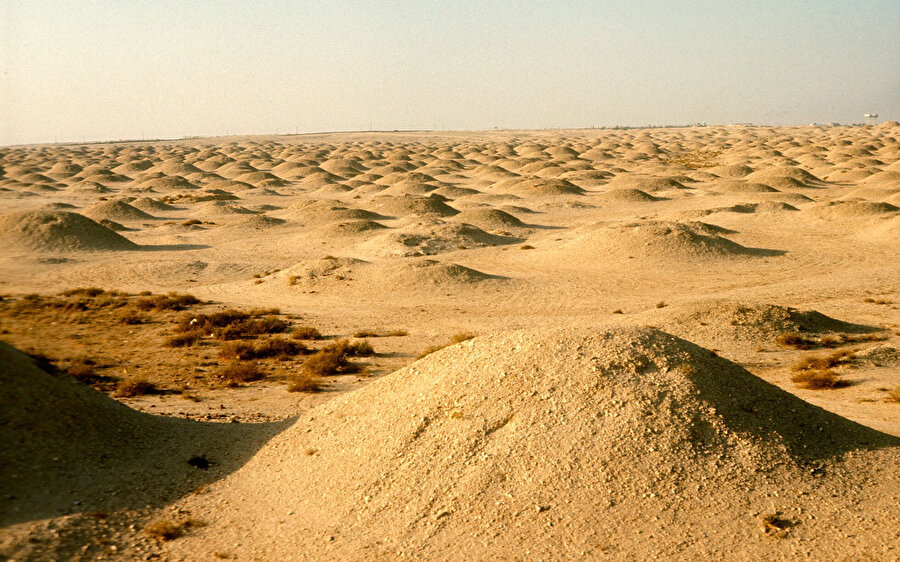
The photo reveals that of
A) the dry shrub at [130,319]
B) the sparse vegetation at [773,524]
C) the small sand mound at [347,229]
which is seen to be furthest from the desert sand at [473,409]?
the small sand mound at [347,229]

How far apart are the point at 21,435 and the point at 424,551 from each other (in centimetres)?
585

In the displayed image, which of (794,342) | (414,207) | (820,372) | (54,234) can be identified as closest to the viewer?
(820,372)

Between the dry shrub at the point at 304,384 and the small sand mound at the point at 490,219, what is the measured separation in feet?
82.4

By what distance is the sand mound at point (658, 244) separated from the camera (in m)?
29.7

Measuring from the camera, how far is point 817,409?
10734 millimetres

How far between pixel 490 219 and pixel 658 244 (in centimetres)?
1269

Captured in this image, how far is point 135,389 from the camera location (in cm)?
1416

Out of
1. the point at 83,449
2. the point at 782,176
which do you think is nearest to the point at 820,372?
the point at 83,449

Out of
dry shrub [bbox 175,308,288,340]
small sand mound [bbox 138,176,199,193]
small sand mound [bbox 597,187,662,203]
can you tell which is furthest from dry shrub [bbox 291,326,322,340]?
small sand mound [bbox 138,176,199,193]

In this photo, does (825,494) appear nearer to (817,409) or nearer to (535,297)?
(817,409)

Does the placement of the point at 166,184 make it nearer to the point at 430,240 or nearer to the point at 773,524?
the point at 430,240

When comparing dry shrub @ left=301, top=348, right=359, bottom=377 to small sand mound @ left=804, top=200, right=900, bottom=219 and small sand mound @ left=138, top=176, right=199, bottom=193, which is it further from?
small sand mound @ left=138, top=176, right=199, bottom=193

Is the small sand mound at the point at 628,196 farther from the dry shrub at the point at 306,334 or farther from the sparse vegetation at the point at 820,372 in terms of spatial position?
the dry shrub at the point at 306,334

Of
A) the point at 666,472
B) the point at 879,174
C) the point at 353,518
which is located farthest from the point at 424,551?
the point at 879,174
